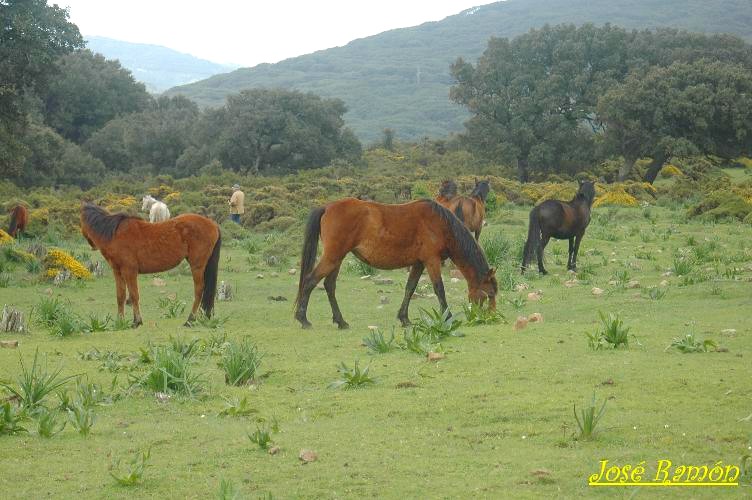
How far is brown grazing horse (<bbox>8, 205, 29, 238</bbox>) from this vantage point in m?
26.6

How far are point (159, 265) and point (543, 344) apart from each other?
670 cm

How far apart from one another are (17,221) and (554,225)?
16.5 m

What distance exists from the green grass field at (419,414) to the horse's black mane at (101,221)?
1.65m

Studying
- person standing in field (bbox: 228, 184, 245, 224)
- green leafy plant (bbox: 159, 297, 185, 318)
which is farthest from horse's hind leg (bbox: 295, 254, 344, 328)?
person standing in field (bbox: 228, 184, 245, 224)

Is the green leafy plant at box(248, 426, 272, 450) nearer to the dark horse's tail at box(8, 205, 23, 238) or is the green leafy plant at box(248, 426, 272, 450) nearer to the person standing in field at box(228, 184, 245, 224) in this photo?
the dark horse's tail at box(8, 205, 23, 238)

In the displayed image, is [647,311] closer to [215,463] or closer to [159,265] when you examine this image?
[159,265]

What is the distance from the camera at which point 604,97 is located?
47.4 metres

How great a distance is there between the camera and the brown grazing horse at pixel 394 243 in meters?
12.2

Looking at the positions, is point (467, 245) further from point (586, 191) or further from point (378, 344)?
point (586, 191)

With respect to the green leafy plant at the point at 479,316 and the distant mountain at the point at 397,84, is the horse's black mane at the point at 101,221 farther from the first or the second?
the distant mountain at the point at 397,84

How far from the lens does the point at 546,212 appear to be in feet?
61.4

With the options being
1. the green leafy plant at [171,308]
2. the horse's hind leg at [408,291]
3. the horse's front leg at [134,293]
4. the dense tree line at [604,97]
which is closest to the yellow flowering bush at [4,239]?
the green leafy plant at [171,308]

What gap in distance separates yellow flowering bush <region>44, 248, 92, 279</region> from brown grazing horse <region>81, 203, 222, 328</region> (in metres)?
4.92

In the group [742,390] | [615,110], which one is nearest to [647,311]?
[742,390]
